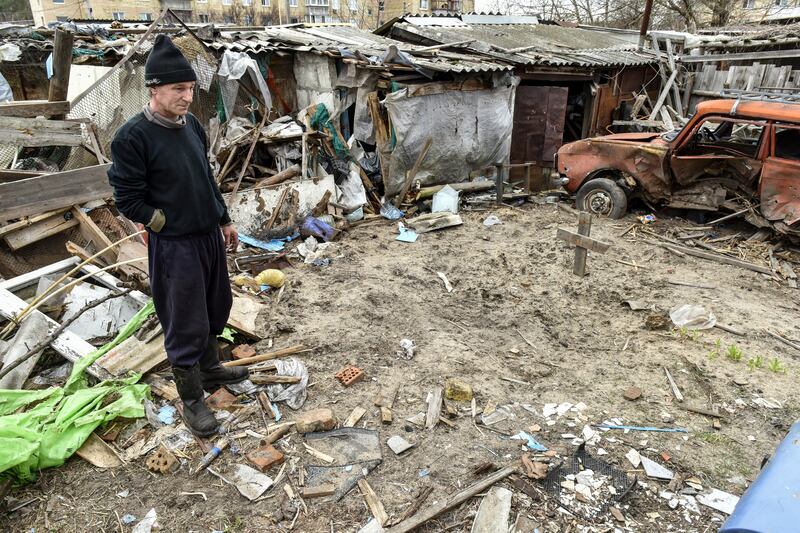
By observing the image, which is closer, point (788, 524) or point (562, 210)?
point (788, 524)

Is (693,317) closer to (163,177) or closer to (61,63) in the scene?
(163,177)

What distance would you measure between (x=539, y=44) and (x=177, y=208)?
1182cm

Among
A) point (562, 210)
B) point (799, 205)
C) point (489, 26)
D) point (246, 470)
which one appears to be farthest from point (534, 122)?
point (246, 470)

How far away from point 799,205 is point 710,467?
510cm

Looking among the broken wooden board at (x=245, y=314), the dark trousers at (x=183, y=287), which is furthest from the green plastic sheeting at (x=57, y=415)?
the broken wooden board at (x=245, y=314)

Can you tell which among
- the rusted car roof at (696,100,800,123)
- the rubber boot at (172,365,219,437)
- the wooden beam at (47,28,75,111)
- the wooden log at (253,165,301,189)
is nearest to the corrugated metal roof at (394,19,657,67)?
the rusted car roof at (696,100,800,123)

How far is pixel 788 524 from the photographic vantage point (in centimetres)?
161

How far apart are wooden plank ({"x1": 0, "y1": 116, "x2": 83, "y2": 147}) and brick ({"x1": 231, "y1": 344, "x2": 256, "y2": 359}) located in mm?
3631

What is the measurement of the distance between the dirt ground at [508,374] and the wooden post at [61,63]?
3742 mm

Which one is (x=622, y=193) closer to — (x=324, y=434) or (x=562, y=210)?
(x=562, y=210)

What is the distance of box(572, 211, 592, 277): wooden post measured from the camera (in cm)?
586

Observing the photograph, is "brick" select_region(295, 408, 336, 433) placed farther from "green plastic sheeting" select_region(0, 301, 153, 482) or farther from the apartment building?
the apartment building

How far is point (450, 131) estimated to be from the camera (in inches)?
377

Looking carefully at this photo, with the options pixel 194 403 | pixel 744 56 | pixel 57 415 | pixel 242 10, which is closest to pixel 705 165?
pixel 744 56
